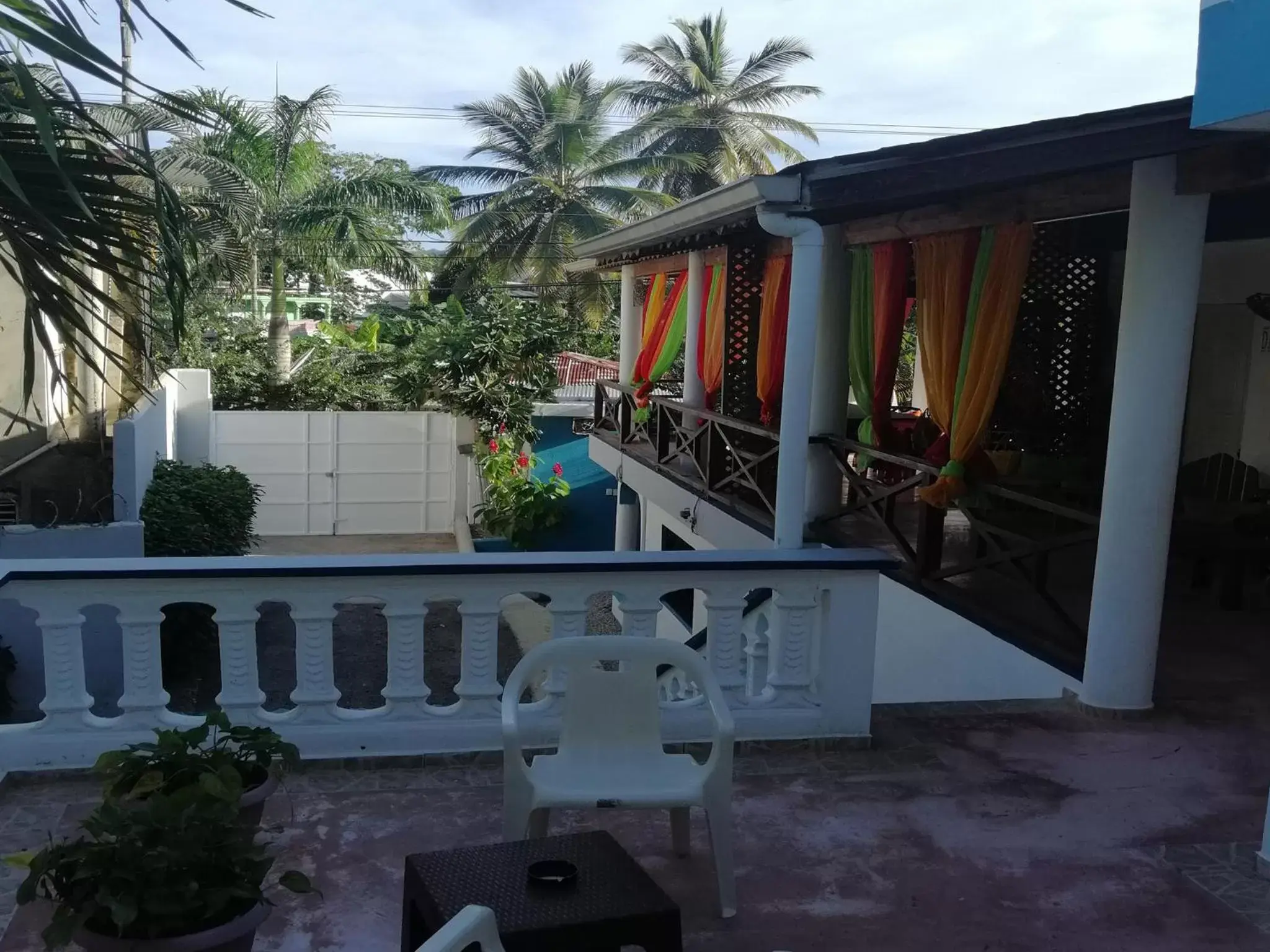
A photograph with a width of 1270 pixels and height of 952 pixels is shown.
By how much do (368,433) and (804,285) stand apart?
50.3 ft

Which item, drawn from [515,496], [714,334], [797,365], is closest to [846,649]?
[797,365]

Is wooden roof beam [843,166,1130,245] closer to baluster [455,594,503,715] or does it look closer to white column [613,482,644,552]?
baluster [455,594,503,715]

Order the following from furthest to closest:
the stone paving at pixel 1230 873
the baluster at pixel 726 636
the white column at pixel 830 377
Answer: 1. the white column at pixel 830 377
2. the baluster at pixel 726 636
3. the stone paving at pixel 1230 873

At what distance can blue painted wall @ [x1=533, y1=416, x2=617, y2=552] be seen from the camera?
1875 centimetres

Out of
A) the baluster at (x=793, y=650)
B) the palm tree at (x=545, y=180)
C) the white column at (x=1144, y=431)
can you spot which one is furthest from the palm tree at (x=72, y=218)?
the palm tree at (x=545, y=180)

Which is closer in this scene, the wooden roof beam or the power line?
the wooden roof beam

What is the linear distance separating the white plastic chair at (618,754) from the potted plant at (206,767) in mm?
718

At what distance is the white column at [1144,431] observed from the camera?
502 cm

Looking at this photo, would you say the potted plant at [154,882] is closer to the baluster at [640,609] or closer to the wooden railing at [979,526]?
Answer: the baluster at [640,609]

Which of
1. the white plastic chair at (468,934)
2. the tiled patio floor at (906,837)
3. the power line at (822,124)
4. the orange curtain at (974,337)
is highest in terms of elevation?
the power line at (822,124)

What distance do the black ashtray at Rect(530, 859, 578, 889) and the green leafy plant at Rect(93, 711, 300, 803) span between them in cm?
82

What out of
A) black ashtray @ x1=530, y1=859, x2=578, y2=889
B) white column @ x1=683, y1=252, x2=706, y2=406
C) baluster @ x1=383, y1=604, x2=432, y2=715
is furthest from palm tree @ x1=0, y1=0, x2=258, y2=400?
white column @ x1=683, y1=252, x2=706, y2=406

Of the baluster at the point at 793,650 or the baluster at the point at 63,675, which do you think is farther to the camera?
the baluster at the point at 793,650

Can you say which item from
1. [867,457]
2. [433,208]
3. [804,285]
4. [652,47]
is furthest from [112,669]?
[652,47]
